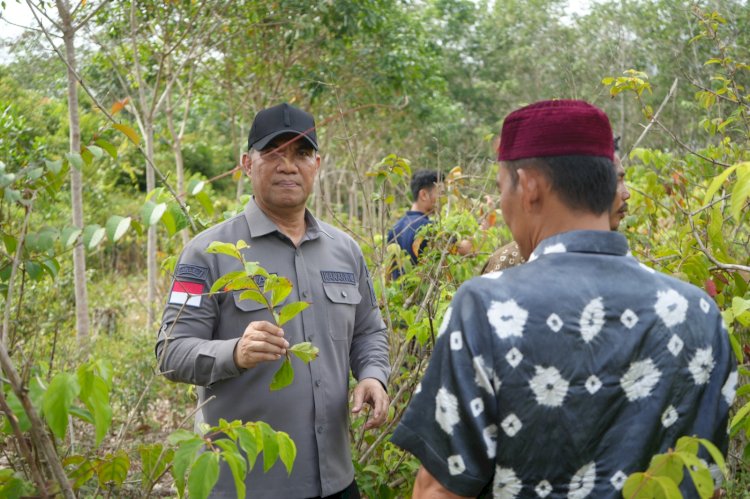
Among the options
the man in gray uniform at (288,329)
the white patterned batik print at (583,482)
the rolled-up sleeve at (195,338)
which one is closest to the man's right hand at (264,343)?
the man in gray uniform at (288,329)

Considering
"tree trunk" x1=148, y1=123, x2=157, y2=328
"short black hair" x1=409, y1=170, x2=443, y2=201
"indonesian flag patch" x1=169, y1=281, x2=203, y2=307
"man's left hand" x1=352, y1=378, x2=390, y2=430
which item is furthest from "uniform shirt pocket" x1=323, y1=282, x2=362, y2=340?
"tree trunk" x1=148, y1=123, x2=157, y2=328

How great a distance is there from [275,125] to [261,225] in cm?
35

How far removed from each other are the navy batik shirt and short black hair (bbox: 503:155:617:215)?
61 millimetres

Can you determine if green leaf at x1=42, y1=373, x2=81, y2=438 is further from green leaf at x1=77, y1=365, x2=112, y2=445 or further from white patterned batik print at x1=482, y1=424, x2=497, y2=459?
white patterned batik print at x1=482, y1=424, x2=497, y2=459

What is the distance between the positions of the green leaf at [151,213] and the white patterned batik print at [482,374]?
2.87 feet

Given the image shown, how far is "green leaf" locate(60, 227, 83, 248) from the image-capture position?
1.93 meters

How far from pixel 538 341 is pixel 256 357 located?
92cm

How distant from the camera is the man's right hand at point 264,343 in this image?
2176 mm

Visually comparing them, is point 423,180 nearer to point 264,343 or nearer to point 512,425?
point 264,343

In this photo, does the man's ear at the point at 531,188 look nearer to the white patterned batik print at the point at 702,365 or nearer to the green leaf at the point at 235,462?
the white patterned batik print at the point at 702,365

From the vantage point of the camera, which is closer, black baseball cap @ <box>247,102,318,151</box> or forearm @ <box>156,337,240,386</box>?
forearm @ <box>156,337,240,386</box>

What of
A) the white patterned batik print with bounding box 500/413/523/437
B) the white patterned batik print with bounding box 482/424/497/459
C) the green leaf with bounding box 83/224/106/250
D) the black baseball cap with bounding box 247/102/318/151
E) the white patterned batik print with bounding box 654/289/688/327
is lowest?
the white patterned batik print with bounding box 482/424/497/459

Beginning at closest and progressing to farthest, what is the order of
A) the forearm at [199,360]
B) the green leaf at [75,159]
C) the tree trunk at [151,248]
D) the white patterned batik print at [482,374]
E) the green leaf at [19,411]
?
the white patterned batik print at [482,374], the green leaf at [19,411], the green leaf at [75,159], the forearm at [199,360], the tree trunk at [151,248]

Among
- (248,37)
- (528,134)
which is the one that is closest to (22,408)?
(528,134)
